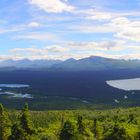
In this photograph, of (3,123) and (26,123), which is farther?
(3,123)

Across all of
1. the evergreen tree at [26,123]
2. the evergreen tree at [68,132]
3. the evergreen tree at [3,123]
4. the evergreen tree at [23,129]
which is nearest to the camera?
the evergreen tree at [68,132]

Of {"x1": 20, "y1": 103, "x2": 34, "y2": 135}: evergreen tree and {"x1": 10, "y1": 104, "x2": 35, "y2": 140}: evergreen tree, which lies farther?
{"x1": 20, "y1": 103, "x2": 34, "y2": 135}: evergreen tree

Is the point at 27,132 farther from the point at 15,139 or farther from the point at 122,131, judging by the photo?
the point at 122,131

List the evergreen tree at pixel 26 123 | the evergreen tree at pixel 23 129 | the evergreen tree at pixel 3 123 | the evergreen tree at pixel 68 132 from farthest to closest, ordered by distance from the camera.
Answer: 1. the evergreen tree at pixel 3 123
2. the evergreen tree at pixel 26 123
3. the evergreen tree at pixel 23 129
4. the evergreen tree at pixel 68 132

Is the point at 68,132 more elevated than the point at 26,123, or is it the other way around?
the point at 26,123

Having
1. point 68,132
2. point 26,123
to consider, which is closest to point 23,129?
point 26,123

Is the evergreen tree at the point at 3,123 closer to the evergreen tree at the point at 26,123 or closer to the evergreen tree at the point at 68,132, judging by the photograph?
the evergreen tree at the point at 26,123

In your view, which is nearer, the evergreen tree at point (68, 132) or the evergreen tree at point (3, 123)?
the evergreen tree at point (68, 132)

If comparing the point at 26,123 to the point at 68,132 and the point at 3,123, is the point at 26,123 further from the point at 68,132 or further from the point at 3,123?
the point at 3,123

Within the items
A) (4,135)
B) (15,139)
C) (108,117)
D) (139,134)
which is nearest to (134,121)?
(108,117)

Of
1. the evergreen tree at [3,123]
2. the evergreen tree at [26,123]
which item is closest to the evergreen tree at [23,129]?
the evergreen tree at [26,123]

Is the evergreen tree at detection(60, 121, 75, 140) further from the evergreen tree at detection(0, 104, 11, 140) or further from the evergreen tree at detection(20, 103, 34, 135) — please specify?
the evergreen tree at detection(0, 104, 11, 140)

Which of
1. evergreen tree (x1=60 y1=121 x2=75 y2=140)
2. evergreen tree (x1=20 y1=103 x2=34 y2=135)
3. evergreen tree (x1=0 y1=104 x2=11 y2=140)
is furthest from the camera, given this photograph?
evergreen tree (x1=0 y1=104 x2=11 y2=140)

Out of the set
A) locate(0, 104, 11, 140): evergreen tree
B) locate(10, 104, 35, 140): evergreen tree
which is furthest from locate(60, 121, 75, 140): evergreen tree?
locate(0, 104, 11, 140): evergreen tree
